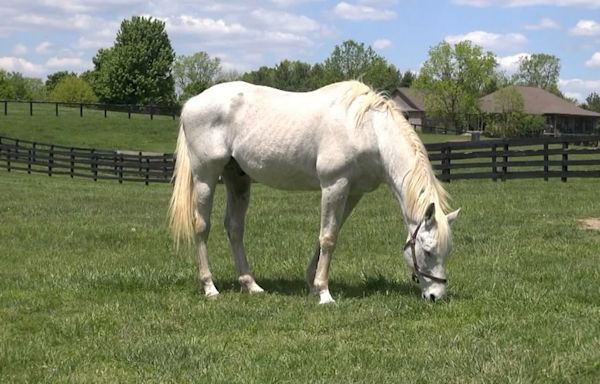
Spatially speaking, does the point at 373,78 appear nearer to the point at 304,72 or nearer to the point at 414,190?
the point at 304,72

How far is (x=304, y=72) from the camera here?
111 m

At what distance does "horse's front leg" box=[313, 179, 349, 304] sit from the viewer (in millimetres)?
6406

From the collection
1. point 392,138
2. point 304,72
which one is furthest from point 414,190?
point 304,72

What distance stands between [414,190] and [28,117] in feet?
171

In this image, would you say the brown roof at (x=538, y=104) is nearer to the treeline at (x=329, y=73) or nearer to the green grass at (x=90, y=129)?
the treeline at (x=329, y=73)

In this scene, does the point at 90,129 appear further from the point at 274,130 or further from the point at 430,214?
the point at 430,214

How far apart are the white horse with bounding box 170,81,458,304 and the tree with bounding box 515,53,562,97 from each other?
367ft

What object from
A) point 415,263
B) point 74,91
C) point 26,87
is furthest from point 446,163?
point 26,87

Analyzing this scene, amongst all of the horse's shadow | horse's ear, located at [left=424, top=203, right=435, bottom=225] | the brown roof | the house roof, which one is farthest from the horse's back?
the house roof

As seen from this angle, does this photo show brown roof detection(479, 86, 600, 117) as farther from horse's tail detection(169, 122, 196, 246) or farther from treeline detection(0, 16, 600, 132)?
horse's tail detection(169, 122, 196, 246)

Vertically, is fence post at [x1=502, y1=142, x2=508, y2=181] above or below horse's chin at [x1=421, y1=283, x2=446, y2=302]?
above

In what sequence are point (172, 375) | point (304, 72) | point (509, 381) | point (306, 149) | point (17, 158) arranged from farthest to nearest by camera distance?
point (304, 72)
point (17, 158)
point (306, 149)
point (172, 375)
point (509, 381)

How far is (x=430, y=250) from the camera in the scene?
6066mm

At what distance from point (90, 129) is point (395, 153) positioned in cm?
4962
